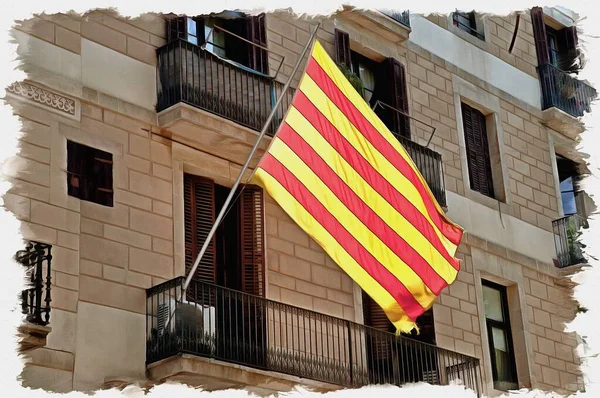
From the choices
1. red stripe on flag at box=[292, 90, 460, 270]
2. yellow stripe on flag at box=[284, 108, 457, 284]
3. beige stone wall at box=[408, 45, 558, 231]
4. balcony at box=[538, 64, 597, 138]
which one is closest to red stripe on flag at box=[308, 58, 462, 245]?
red stripe on flag at box=[292, 90, 460, 270]

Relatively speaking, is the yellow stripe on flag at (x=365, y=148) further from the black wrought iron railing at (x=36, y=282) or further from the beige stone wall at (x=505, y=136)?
the beige stone wall at (x=505, y=136)

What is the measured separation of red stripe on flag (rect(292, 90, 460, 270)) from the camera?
16.1m

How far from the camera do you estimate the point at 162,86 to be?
18.5 meters

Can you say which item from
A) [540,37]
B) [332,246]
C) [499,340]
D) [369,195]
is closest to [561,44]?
[540,37]

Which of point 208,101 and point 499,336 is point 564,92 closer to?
point 499,336

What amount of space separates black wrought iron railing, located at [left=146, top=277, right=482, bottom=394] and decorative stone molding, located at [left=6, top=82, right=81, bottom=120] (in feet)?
7.68

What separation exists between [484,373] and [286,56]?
18.1 feet

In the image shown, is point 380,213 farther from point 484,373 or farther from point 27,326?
point 484,373

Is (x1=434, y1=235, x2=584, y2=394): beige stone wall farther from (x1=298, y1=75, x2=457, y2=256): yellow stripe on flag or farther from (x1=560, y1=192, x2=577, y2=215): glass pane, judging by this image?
(x1=298, y1=75, x2=457, y2=256): yellow stripe on flag

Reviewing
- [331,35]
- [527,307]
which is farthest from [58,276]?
[527,307]

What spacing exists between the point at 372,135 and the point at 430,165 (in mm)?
5081

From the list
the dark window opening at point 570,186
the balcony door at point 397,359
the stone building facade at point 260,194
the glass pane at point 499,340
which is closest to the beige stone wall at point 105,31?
the stone building facade at point 260,194

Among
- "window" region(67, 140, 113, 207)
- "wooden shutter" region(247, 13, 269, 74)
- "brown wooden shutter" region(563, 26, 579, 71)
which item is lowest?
"window" region(67, 140, 113, 207)

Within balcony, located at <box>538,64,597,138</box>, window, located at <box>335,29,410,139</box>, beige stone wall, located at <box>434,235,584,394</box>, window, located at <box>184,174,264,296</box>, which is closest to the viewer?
window, located at <box>184,174,264,296</box>
